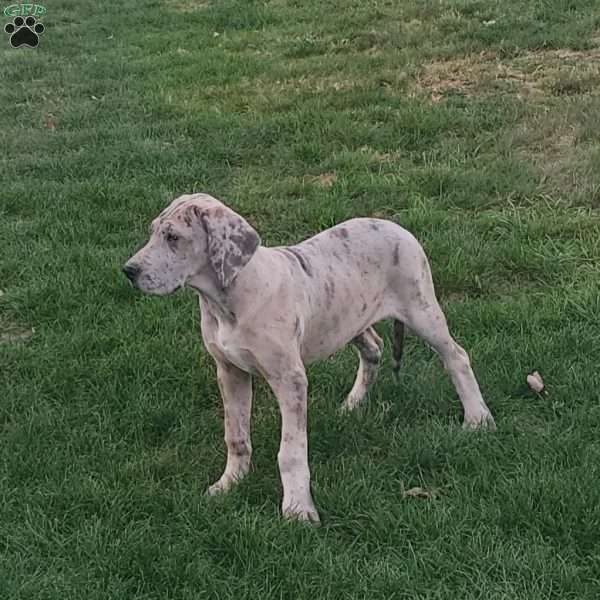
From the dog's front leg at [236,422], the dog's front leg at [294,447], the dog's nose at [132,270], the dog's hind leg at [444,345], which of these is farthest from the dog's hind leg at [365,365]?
the dog's nose at [132,270]

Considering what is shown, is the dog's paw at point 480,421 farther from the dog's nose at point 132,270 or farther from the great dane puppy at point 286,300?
the dog's nose at point 132,270

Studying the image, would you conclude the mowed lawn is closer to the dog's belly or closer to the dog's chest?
the dog's belly

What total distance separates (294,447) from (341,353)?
1.40m

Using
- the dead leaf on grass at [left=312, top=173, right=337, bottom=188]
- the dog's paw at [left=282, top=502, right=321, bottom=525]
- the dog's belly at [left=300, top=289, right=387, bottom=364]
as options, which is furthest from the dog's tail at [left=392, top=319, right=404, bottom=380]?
the dead leaf on grass at [left=312, top=173, right=337, bottom=188]

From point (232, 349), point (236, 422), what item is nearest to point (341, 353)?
point (236, 422)

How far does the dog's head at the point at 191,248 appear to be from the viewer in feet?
11.5

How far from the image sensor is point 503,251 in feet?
19.5

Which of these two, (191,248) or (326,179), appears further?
(326,179)

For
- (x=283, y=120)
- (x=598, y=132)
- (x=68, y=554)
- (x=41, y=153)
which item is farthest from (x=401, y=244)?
(x=41, y=153)

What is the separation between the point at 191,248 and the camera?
3.54 meters

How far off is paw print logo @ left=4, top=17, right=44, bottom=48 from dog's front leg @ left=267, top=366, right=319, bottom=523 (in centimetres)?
1064

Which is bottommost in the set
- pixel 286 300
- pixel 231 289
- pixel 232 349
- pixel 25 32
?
pixel 25 32

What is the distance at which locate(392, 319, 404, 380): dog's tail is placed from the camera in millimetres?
4520

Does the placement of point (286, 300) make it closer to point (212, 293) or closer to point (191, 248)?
point (212, 293)
